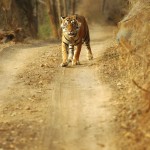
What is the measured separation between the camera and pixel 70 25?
11742 millimetres

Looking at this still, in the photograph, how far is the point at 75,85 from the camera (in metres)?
9.59

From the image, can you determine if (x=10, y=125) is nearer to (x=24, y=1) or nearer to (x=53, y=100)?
(x=53, y=100)

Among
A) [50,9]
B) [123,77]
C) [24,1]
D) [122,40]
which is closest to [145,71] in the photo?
[123,77]

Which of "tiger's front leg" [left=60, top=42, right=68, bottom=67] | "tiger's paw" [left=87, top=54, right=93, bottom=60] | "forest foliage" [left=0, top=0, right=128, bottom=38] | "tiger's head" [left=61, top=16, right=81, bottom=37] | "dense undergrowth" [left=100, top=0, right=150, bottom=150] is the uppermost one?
"dense undergrowth" [left=100, top=0, right=150, bottom=150]

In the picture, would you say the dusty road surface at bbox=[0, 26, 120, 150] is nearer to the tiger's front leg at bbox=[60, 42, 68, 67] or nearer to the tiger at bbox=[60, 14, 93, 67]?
the tiger's front leg at bbox=[60, 42, 68, 67]

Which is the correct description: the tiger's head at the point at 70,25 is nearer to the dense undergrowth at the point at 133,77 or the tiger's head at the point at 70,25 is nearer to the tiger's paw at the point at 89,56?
the dense undergrowth at the point at 133,77

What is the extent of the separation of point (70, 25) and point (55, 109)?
4240 mm

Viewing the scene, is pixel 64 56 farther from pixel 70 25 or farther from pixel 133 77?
pixel 133 77

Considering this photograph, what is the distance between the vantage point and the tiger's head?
1176 centimetres

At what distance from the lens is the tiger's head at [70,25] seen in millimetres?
11758

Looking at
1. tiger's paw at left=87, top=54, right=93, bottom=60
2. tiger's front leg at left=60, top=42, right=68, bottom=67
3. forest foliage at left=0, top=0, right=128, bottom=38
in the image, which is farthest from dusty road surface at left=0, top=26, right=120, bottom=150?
forest foliage at left=0, top=0, right=128, bottom=38

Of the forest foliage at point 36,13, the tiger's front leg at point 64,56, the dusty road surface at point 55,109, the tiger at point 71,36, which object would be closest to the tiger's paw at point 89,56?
the tiger at point 71,36

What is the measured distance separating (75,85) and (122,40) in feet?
5.28

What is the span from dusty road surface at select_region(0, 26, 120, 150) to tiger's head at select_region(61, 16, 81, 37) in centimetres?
82
